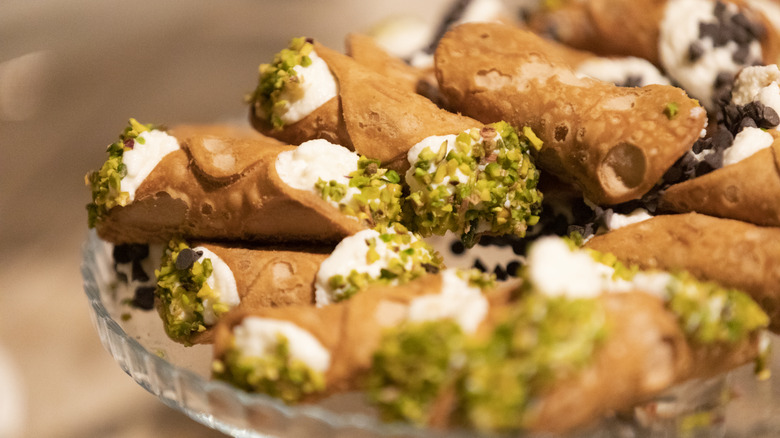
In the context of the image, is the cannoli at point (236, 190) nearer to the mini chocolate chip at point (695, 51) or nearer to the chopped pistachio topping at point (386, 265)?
the chopped pistachio topping at point (386, 265)

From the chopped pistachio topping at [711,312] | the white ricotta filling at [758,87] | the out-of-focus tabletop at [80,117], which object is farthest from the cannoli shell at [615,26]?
the out-of-focus tabletop at [80,117]

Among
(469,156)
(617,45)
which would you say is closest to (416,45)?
(617,45)

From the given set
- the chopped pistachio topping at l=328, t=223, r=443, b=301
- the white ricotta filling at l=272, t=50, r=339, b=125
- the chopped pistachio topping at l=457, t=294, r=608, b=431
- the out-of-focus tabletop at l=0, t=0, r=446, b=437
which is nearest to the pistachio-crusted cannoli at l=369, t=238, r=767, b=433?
→ the chopped pistachio topping at l=457, t=294, r=608, b=431

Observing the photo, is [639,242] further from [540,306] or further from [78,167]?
[78,167]

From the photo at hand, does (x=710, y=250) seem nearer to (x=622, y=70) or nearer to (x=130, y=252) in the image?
(x=622, y=70)

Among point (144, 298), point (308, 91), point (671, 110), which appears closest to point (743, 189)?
point (671, 110)

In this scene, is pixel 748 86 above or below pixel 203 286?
above
